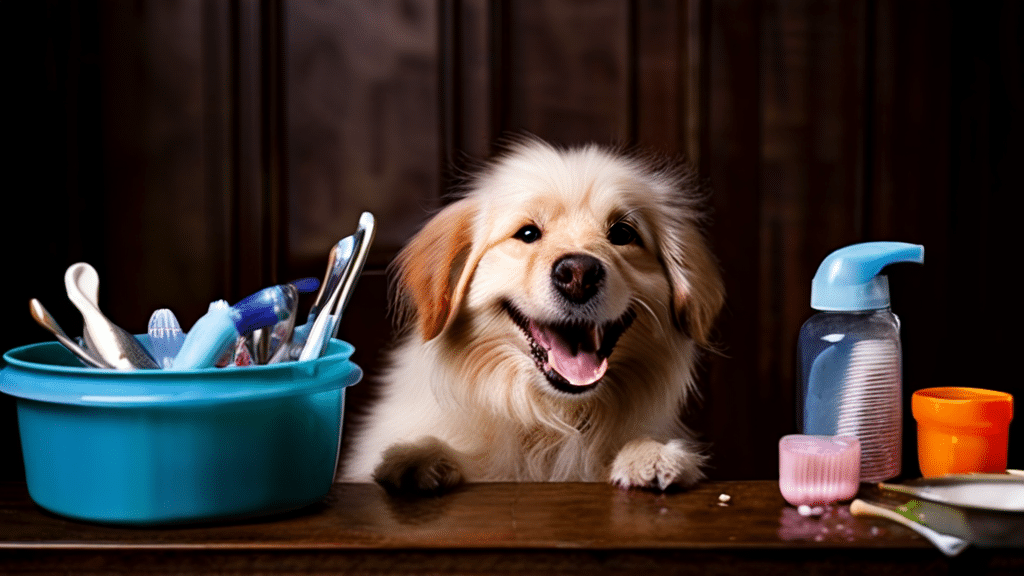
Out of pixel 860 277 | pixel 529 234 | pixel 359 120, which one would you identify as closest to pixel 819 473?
pixel 860 277

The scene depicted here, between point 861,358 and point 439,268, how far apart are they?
53cm

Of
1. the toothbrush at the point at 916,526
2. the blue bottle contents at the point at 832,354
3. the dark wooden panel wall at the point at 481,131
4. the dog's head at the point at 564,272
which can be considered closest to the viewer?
the toothbrush at the point at 916,526

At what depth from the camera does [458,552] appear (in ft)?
2.60

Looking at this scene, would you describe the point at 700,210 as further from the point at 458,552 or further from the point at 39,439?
the point at 39,439

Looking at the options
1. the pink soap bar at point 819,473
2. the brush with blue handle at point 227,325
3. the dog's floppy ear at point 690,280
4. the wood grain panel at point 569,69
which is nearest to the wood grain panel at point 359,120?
the wood grain panel at point 569,69

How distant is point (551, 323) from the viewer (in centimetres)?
114

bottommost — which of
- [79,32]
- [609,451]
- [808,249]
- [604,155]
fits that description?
[609,451]

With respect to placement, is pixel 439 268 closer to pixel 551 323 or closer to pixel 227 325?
pixel 551 323

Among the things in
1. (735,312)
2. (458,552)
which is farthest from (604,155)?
(458,552)

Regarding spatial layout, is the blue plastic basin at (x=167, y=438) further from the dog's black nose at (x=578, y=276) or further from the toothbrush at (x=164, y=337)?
the dog's black nose at (x=578, y=276)

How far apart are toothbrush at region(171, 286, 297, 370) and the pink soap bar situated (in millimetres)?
518

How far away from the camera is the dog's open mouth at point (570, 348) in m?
1.15

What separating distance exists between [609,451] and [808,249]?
1.84 feet

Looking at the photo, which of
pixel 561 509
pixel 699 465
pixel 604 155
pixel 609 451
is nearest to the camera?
pixel 561 509
